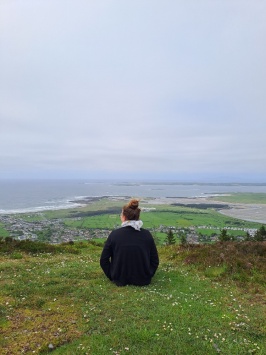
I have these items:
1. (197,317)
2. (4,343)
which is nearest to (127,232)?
(197,317)

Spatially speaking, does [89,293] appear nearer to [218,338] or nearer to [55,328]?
[55,328]

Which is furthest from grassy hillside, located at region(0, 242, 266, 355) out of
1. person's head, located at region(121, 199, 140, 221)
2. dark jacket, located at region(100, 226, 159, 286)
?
person's head, located at region(121, 199, 140, 221)

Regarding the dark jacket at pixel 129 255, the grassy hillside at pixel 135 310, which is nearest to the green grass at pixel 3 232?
the grassy hillside at pixel 135 310

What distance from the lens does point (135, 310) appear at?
9.16 meters

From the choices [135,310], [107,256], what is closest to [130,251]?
[107,256]

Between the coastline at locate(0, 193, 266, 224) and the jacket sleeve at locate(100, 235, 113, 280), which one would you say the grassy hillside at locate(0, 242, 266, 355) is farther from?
the coastline at locate(0, 193, 266, 224)

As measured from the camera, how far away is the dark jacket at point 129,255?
11227 mm

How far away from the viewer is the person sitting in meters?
11.2

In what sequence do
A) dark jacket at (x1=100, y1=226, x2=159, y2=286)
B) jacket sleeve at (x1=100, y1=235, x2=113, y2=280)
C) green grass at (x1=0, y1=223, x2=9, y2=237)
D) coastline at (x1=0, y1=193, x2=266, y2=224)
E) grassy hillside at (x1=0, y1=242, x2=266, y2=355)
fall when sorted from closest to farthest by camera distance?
grassy hillside at (x1=0, y1=242, x2=266, y2=355) → dark jacket at (x1=100, y1=226, x2=159, y2=286) → jacket sleeve at (x1=100, y1=235, x2=113, y2=280) → green grass at (x1=0, y1=223, x2=9, y2=237) → coastline at (x1=0, y1=193, x2=266, y2=224)

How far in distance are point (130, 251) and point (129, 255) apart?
0.17 m

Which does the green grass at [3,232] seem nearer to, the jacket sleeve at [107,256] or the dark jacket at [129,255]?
the jacket sleeve at [107,256]

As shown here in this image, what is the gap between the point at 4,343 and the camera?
24.1 ft

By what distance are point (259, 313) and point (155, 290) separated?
392 cm

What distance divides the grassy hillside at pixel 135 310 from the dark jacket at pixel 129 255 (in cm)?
48
